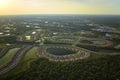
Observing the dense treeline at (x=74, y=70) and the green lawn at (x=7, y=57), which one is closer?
the dense treeline at (x=74, y=70)

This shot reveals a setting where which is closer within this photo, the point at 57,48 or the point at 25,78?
the point at 25,78

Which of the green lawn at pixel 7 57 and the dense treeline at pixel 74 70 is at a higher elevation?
the dense treeline at pixel 74 70

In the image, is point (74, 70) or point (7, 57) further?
point (7, 57)

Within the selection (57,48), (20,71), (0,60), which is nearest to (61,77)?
(20,71)

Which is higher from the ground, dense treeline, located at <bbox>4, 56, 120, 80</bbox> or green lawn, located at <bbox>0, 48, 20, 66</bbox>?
dense treeline, located at <bbox>4, 56, 120, 80</bbox>

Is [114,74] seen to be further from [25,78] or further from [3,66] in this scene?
[3,66]

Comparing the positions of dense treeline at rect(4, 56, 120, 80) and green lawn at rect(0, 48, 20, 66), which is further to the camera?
green lawn at rect(0, 48, 20, 66)

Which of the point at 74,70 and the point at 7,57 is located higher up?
the point at 74,70

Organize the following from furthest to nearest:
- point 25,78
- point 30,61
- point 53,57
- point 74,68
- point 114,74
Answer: point 53,57, point 30,61, point 74,68, point 114,74, point 25,78
